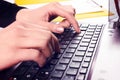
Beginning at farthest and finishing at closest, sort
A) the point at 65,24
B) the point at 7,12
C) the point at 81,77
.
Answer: the point at 7,12
the point at 65,24
the point at 81,77

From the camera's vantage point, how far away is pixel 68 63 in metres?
0.47

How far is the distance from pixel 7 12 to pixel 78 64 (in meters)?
0.59

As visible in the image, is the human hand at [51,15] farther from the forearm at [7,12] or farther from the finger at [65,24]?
the forearm at [7,12]

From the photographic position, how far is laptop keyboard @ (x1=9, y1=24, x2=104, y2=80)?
0.42 metres

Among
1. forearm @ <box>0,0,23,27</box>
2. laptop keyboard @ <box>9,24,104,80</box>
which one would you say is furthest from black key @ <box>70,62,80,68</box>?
forearm @ <box>0,0,23,27</box>

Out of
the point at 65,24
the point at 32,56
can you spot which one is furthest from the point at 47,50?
the point at 65,24

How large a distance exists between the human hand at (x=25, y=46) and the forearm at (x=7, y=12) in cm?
41

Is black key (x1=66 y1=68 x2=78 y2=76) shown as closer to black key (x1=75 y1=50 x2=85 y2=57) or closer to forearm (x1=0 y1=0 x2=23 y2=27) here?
black key (x1=75 y1=50 x2=85 y2=57)

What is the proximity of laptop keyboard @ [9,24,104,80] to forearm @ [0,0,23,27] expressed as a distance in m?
0.37

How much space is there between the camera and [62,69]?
17.4 inches

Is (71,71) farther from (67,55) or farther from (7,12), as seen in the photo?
(7,12)

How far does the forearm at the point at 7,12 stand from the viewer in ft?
3.02

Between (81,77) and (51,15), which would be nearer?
(81,77)

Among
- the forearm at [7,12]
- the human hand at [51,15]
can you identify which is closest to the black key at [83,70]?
the human hand at [51,15]
